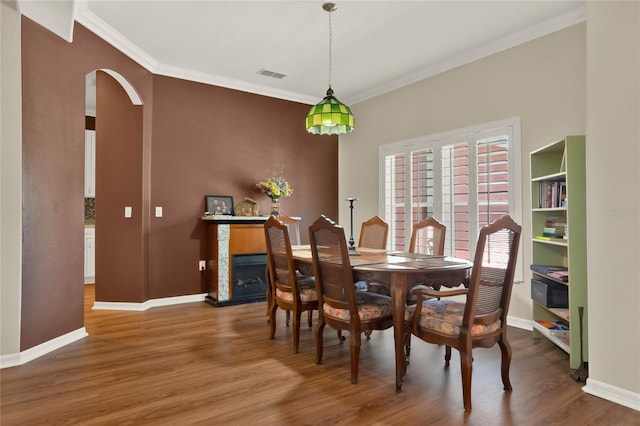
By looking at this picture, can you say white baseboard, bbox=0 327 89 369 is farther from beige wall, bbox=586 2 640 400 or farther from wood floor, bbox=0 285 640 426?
beige wall, bbox=586 2 640 400

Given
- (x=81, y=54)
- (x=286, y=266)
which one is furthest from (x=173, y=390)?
(x=81, y=54)

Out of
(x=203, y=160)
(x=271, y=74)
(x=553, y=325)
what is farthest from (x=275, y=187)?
(x=553, y=325)

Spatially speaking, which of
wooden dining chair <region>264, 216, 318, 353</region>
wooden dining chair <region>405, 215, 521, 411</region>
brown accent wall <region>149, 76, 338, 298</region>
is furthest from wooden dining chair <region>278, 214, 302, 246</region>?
wooden dining chair <region>405, 215, 521, 411</region>

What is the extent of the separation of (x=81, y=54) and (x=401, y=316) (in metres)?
3.65

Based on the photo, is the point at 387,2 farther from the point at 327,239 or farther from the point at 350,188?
the point at 350,188

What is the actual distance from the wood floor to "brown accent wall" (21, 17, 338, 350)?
2.25ft

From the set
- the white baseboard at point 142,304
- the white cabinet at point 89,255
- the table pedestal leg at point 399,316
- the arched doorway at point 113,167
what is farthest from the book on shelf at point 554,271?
the white cabinet at point 89,255

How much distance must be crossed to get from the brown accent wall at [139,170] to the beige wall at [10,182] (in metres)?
0.08

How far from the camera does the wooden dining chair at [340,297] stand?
2631 mm

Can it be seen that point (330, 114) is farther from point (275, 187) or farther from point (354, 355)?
point (275, 187)

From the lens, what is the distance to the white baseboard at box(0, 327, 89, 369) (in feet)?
9.62

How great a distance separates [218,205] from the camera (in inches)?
209

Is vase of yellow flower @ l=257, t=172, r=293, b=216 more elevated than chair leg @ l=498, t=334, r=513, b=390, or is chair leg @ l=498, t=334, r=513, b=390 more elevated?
vase of yellow flower @ l=257, t=172, r=293, b=216

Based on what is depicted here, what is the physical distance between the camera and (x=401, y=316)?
250 centimetres
